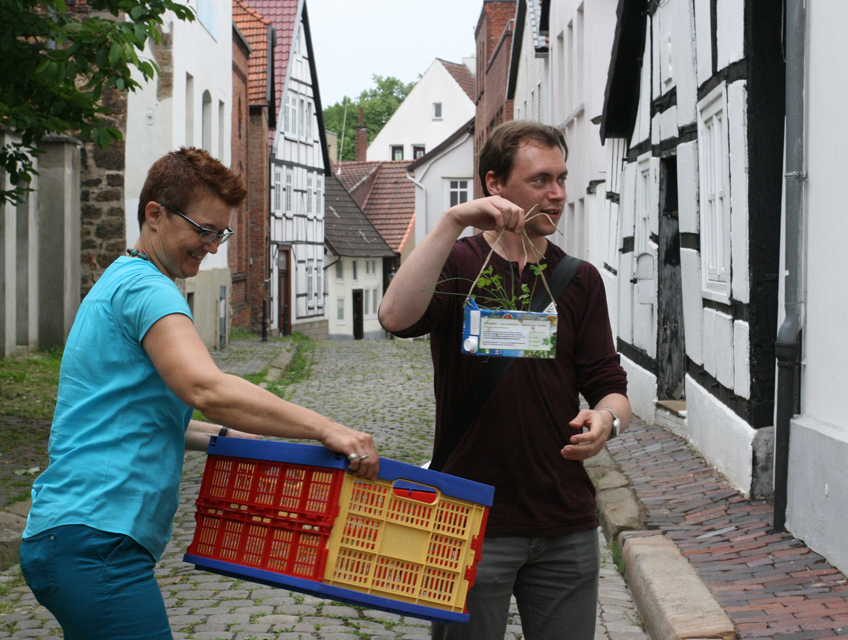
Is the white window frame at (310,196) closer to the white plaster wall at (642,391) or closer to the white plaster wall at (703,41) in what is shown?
the white plaster wall at (642,391)

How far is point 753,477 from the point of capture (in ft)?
21.0

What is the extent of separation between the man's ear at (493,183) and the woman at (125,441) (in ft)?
2.66

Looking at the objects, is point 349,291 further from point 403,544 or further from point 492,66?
point 403,544

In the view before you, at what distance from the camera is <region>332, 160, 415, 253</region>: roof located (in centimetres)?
5025

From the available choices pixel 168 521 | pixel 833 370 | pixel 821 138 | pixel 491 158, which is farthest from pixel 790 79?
pixel 168 521

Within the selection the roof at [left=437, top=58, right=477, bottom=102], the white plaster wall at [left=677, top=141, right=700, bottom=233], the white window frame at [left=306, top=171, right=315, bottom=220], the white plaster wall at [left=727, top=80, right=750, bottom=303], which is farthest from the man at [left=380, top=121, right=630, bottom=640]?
the roof at [left=437, top=58, right=477, bottom=102]

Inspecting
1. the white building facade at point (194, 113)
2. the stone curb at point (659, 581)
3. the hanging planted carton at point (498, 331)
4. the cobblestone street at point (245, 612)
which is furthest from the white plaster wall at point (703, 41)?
the white building facade at point (194, 113)

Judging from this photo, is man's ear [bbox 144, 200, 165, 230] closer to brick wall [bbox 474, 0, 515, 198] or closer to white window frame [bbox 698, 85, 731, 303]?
white window frame [bbox 698, 85, 731, 303]

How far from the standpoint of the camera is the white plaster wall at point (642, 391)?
1058cm

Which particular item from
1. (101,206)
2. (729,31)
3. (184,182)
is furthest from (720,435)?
(101,206)

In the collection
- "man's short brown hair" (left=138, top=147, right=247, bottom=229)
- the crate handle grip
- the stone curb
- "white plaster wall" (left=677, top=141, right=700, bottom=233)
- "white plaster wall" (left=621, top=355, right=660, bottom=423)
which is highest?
"white plaster wall" (left=677, top=141, right=700, bottom=233)

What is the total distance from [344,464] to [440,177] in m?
43.2

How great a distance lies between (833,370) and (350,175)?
4929 cm

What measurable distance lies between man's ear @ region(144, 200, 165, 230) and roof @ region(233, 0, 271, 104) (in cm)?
2898
